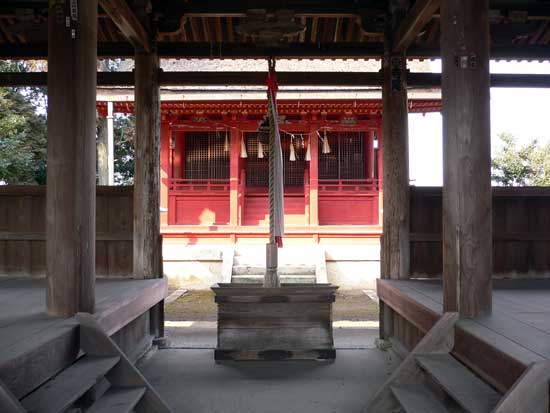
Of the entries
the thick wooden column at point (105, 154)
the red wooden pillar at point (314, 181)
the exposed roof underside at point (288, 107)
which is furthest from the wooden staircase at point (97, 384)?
the thick wooden column at point (105, 154)

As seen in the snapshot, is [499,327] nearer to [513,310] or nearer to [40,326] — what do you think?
[513,310]

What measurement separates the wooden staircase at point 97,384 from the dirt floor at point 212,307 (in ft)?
17.1

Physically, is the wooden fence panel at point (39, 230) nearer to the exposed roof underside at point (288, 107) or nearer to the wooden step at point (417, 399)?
the wooden step at point (417, 399)

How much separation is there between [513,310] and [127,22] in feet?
14.6

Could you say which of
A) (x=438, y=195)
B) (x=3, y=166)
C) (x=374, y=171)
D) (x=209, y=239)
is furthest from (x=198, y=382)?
(x=3, y=166)

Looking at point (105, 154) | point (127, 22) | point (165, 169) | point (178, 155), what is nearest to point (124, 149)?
point (105, 154)

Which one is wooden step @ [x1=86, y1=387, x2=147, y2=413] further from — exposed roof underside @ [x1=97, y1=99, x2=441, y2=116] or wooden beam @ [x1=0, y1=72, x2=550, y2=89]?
exposed roof underside @ [x1=97, y1=99, x2=441, y2=116]

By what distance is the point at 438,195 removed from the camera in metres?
5.81

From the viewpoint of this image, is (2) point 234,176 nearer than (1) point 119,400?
No

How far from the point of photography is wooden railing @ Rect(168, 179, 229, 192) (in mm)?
13633

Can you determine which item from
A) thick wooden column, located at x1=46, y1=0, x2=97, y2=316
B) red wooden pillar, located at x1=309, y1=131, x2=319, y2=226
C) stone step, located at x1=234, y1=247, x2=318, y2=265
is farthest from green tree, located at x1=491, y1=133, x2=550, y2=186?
thick wooden column, located at x1=46, y1=0, x2=97, y2=316

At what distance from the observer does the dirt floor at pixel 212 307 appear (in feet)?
28.3

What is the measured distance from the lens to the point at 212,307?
9703mm

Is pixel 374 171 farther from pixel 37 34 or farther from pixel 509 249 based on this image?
pixel 37 34
